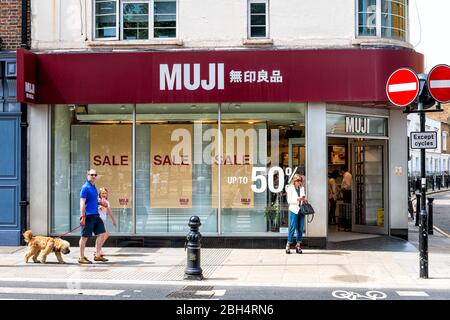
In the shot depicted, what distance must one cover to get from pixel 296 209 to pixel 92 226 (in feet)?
13.6

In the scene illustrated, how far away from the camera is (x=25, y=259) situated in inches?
435

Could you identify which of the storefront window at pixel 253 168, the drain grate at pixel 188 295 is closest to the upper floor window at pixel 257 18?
the storefront window at pixel 253 168

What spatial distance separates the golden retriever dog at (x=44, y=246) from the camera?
35.6 feet

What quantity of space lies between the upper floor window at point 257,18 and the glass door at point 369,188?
422 centimetres

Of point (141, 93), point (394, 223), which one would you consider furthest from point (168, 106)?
point (394, 223)

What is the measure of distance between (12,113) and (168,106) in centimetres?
354

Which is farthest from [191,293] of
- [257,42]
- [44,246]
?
[257,42]

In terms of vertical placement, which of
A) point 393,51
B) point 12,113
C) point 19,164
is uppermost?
point 393,51

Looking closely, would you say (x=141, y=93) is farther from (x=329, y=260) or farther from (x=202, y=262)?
(x=329, y=260)

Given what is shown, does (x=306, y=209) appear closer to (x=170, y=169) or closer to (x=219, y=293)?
(x=170, y=169)

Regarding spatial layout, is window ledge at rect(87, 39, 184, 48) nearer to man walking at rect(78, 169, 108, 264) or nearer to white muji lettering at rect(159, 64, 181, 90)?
white muji lettering at rect(159, 64, 181, 90)

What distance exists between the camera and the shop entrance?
579 inches

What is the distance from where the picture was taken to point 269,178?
13.2m

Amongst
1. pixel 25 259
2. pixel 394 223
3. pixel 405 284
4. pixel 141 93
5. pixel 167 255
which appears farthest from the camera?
pixel 394 223
